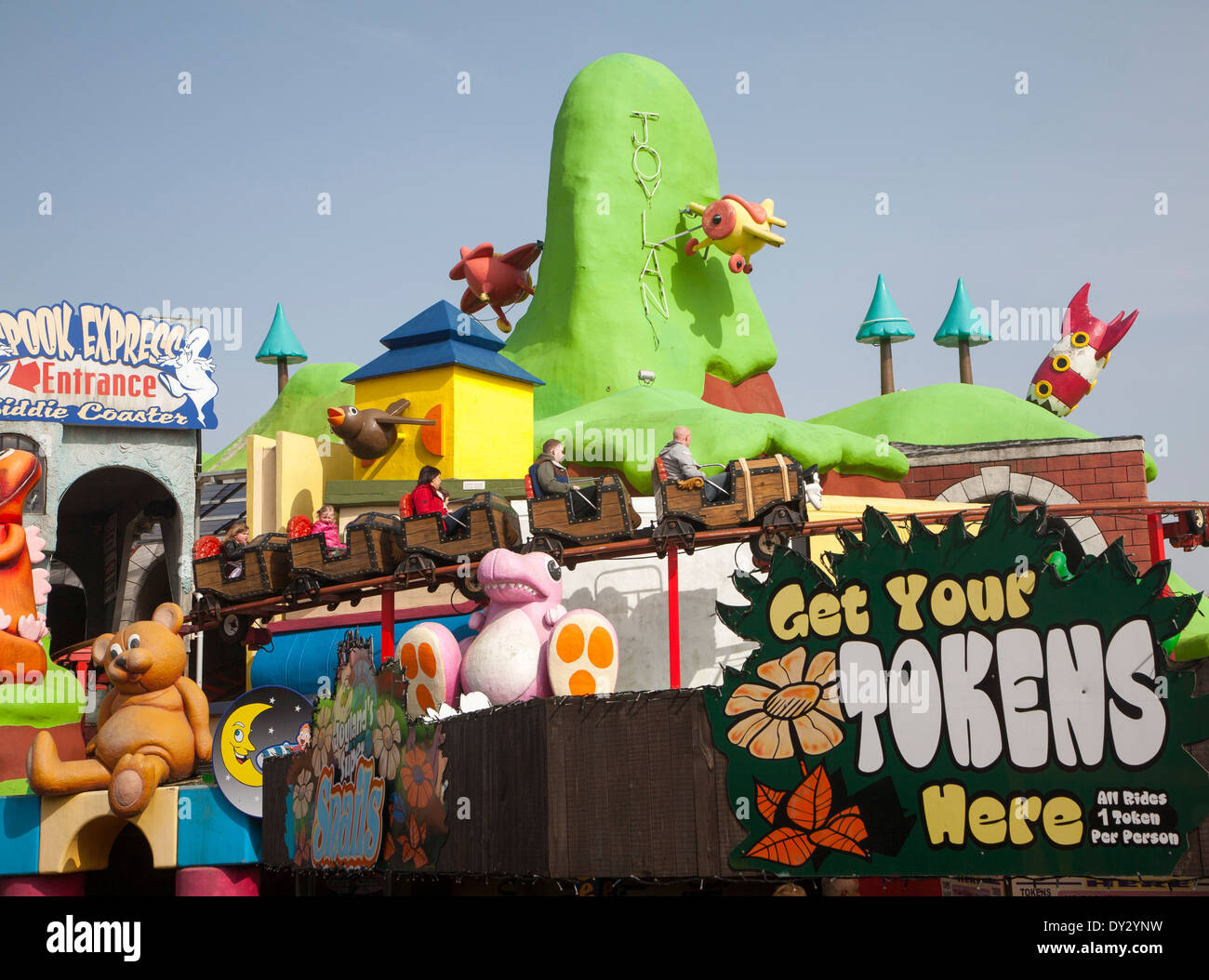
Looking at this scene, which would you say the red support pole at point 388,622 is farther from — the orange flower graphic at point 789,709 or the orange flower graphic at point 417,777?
the orange flower graphic at point 789,709

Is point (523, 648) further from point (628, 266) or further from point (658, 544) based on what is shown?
A: point (628, 266)

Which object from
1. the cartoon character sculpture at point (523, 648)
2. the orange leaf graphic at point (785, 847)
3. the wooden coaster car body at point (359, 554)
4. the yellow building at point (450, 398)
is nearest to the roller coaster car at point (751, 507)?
the cartoon character sculpture at point (523, 648)

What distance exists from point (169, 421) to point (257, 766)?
31.5 ft

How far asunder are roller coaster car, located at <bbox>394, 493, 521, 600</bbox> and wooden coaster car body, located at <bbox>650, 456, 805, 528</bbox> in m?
1.96

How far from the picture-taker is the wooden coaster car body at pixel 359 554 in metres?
16.1

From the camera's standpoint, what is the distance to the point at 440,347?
2220 centimetres

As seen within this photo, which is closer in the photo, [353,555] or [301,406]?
[353,555]

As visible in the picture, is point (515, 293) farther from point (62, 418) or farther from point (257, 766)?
point (257, 766)

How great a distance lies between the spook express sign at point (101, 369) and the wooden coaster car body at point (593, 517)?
37.9 ft

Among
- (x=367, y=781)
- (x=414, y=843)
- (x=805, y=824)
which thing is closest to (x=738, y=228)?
(x=367, y=781)

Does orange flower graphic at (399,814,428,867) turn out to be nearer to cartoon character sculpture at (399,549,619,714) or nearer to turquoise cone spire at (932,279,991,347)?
cartoon character sculpture at (399,549,619,714)

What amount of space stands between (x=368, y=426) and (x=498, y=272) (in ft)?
26.1

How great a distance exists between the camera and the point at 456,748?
1180 cm
